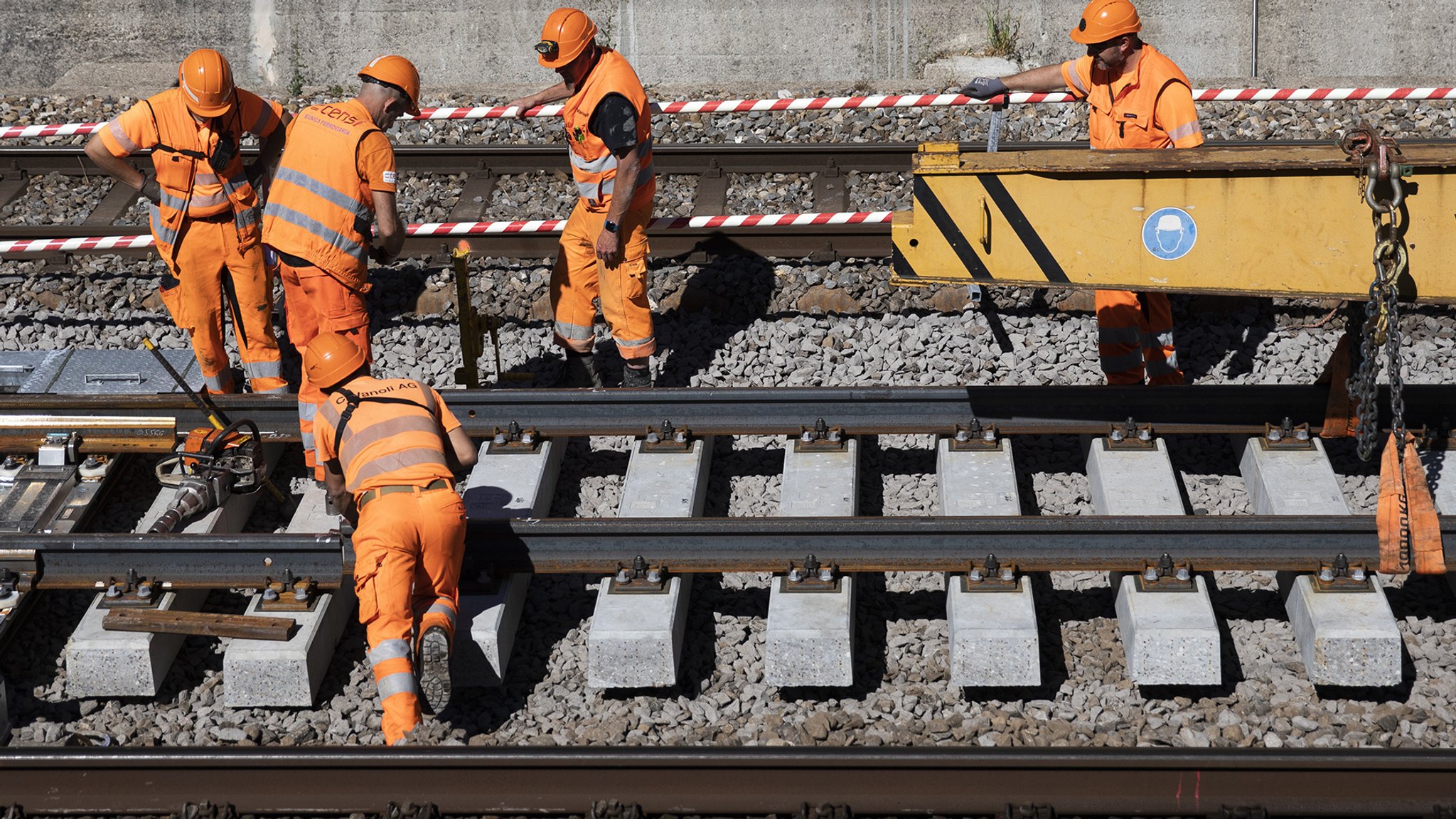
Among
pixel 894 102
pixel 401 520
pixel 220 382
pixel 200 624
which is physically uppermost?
pixel 894 102

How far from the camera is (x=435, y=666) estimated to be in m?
4.98

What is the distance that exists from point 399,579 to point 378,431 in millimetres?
602

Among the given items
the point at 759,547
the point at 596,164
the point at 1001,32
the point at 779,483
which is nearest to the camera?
the point at 759,547

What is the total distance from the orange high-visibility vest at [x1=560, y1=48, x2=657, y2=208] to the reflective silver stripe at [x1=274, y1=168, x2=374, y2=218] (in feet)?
3.73

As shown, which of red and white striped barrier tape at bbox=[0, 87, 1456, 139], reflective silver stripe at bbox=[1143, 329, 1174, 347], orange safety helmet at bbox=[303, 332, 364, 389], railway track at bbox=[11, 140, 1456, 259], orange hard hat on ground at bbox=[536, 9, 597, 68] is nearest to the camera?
orange safety helmet at bbox=[303, 332, 364, 389]

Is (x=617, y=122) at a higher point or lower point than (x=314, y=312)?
higher

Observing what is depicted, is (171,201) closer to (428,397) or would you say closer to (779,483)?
(428,397)

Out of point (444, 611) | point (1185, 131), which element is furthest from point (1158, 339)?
point (444, 611)

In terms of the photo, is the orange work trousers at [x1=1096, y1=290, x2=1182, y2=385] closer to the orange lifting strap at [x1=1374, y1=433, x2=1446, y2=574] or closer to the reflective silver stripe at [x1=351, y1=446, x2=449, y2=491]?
the orange lifting strap at [x1=1374, y1=433, x2=1446, y2=574]

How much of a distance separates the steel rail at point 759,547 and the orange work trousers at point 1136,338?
1.62 meters

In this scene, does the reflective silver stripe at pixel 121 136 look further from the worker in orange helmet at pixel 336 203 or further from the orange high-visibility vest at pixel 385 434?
the orange high-visibility vest at pixel 385 434

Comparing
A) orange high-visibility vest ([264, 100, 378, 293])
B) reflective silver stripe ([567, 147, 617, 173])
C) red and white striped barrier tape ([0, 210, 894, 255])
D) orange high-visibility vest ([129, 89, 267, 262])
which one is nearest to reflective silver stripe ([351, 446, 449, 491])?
orange high-visibility vest ([264, 100, 378, 293])

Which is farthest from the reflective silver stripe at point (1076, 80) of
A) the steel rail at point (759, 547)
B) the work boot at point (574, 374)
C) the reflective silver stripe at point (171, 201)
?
the reflective silver stripe at point (171, 201)

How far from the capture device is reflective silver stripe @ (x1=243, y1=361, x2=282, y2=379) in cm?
718
